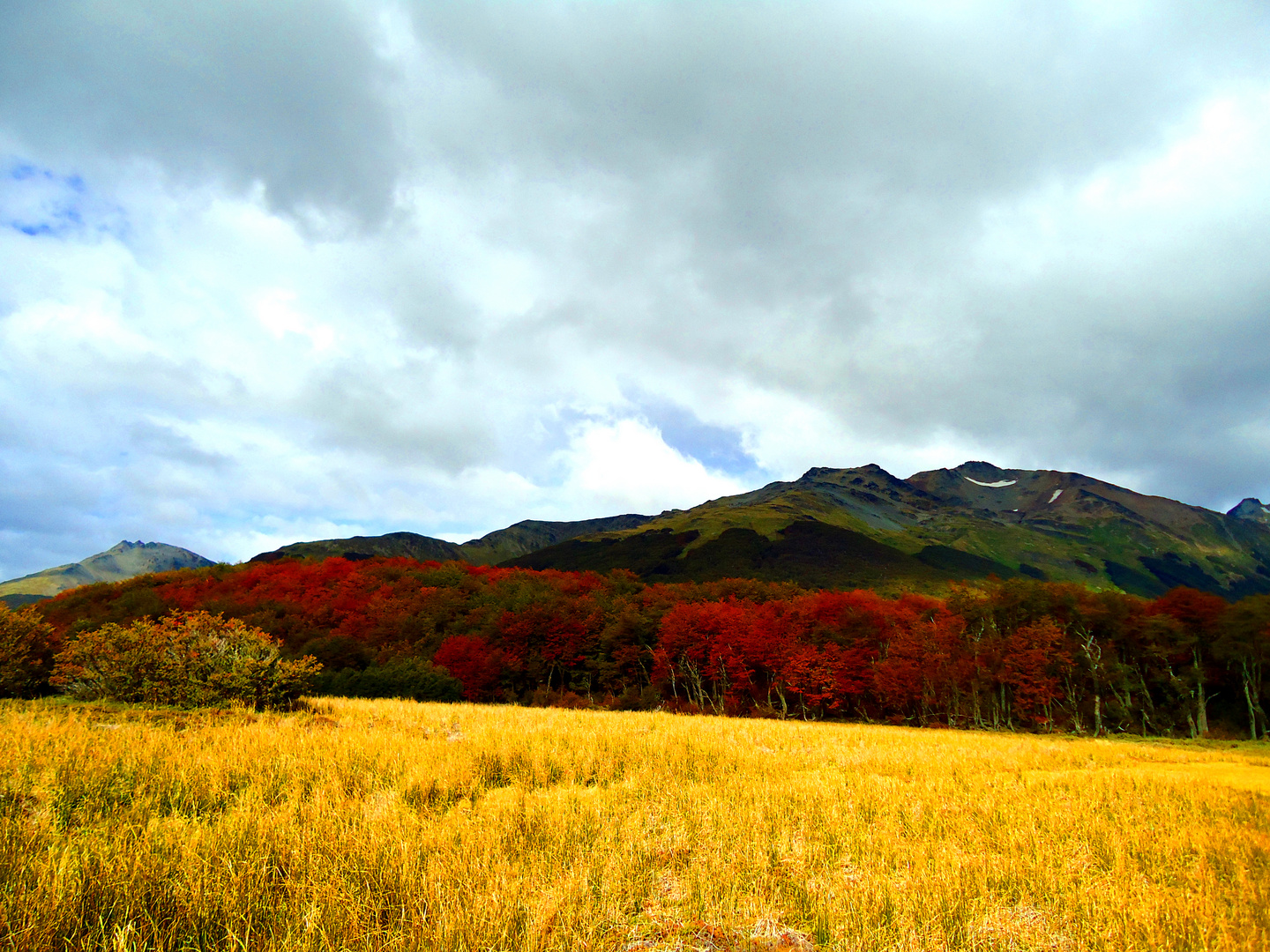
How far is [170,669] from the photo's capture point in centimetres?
1648

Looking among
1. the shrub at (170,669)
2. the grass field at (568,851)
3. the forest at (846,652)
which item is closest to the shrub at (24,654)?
the shrub at (170,669)

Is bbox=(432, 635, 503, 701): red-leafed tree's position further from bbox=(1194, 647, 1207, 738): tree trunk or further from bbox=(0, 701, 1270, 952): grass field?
bbox=(1194, 647, 1207, 738): tree trunk

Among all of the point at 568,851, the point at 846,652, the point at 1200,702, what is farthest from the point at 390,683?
the point at 1200,702

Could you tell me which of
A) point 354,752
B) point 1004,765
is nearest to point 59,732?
point 354,752

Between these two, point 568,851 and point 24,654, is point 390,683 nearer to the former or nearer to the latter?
point 24,654

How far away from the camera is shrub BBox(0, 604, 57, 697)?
1777cm

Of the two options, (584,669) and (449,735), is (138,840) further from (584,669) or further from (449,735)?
(584,669)

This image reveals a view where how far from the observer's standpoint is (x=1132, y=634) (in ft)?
198

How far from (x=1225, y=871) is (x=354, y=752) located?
1348cm

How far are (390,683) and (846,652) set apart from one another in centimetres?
4692

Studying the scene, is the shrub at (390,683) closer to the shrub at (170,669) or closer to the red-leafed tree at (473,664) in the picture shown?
the red-leafed tree at (473,664)

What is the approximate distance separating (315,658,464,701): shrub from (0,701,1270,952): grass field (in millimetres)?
29936

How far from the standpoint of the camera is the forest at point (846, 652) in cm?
5459

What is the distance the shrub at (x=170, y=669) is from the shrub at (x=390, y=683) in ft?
75.7
